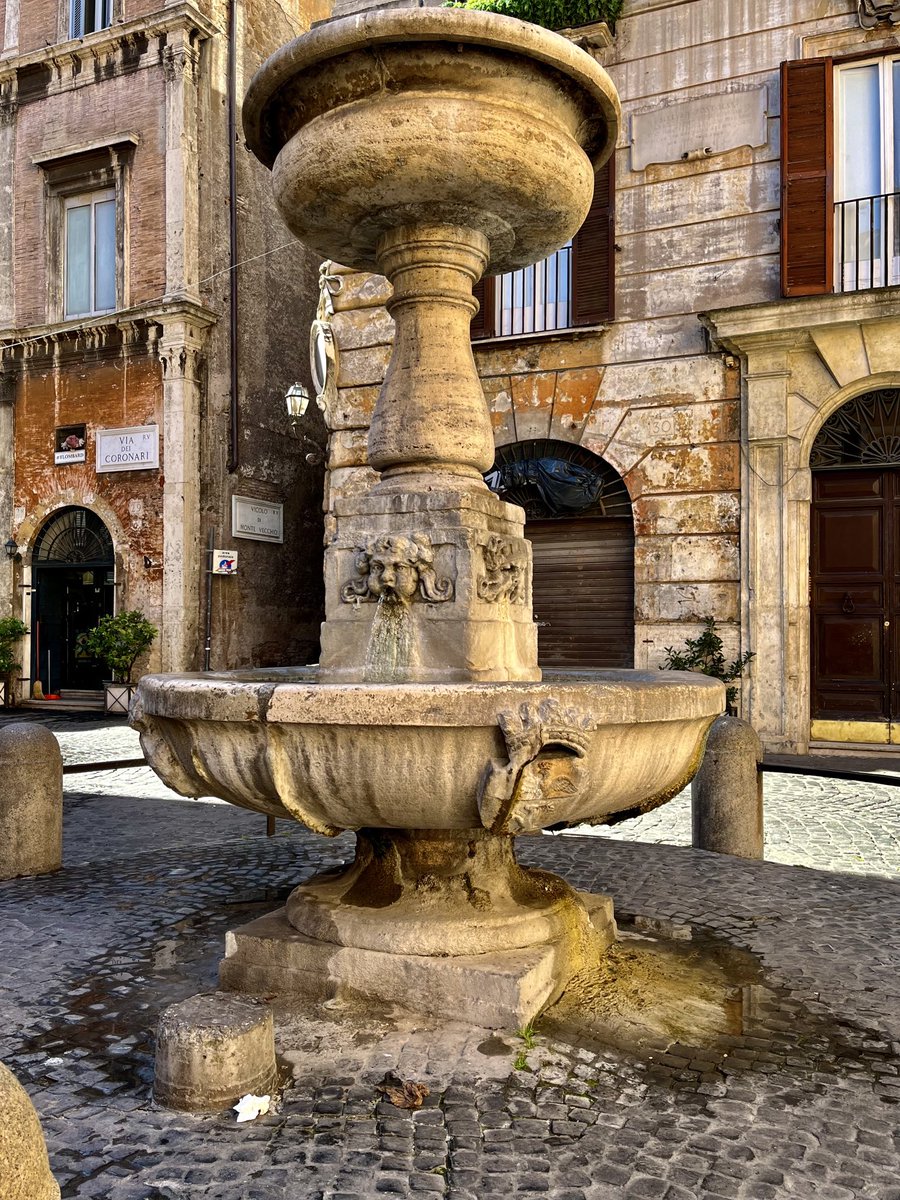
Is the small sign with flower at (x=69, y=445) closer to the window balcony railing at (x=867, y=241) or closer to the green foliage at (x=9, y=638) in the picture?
the green foliage at (x=9, y=638)

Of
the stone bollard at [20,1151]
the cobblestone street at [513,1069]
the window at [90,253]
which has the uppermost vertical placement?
the window at [90,253]

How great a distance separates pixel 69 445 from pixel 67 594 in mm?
2808

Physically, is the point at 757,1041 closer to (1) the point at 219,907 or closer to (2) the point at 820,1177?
(2) the point at 820,1177

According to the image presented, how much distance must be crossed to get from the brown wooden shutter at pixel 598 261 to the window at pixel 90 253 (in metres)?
9.46

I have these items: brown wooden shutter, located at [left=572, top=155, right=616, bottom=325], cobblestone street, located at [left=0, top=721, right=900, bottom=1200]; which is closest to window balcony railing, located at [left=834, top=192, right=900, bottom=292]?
brown wooden shutter, located at [left=572, top=155, right=616, bottom=325]

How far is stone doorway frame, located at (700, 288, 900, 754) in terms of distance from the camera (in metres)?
11.2

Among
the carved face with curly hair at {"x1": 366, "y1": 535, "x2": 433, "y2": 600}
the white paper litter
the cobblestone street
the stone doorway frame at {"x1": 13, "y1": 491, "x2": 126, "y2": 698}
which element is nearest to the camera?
the cobblestone street

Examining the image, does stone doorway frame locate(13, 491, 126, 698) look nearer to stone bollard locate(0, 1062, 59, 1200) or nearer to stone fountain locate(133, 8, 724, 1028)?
stone fountain locate(133, 8, 724, 1028)

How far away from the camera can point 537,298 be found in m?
13.0

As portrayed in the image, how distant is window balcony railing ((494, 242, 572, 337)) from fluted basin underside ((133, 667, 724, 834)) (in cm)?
1031

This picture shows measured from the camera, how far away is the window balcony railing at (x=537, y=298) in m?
12.9

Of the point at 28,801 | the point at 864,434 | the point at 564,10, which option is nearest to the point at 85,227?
the point at 564,10

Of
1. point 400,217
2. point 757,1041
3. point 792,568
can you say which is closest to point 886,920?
point 757,1041

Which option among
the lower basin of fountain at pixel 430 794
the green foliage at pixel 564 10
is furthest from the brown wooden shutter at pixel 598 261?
the lower basin of fountain at pixel 430 794
